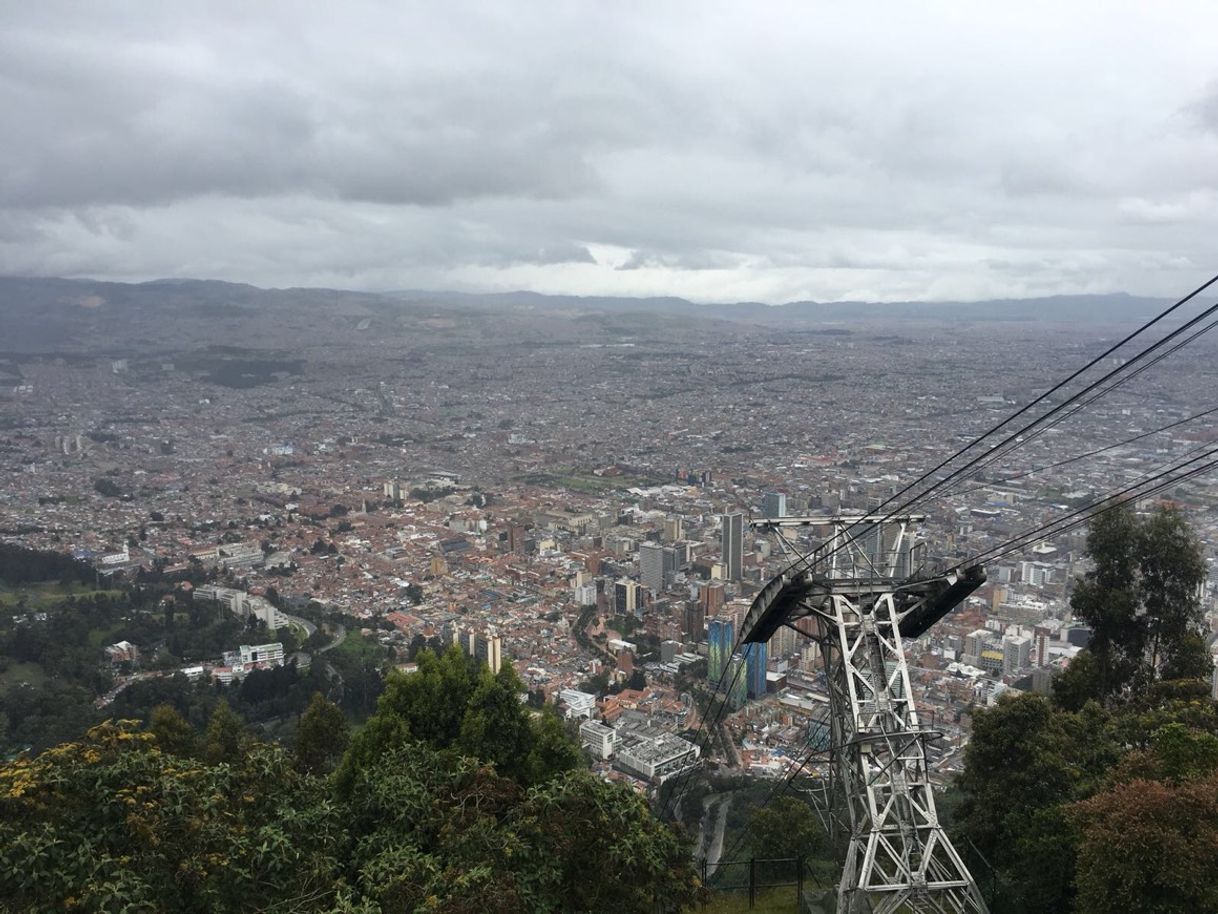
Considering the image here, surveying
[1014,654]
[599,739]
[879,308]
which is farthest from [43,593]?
[879,308]

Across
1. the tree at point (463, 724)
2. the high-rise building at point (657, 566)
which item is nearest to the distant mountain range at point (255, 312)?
the high-rise building at point (657, 566)

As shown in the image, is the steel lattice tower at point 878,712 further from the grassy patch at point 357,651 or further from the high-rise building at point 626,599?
the high-rise building at point 626,599

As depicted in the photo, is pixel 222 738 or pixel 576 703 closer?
pixel 222 738

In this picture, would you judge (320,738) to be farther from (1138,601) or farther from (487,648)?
(487,648)

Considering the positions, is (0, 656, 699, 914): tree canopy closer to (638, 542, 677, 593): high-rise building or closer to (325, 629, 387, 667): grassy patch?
(325, 629, 387, 667): grassy patch

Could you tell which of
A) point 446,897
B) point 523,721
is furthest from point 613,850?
point 523,721

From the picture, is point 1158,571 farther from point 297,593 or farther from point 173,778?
point 297,593
